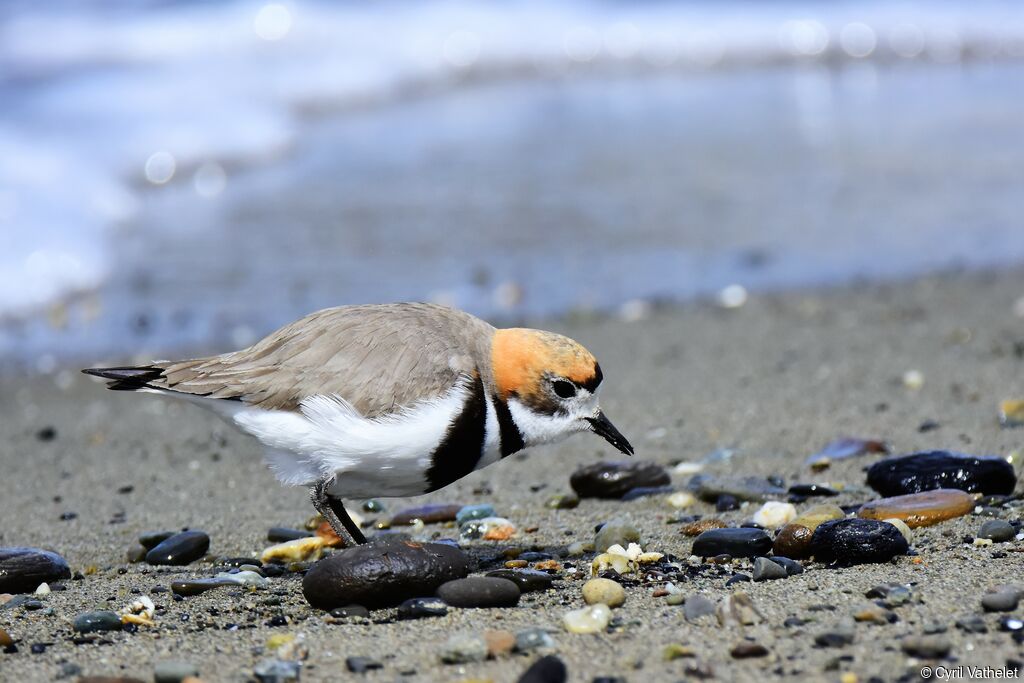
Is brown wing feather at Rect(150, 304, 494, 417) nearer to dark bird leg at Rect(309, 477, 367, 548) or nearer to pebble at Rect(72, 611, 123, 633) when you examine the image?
dark bird leg at Rect(309, 477, 367, 548)

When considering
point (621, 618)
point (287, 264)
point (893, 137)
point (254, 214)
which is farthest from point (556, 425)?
point (893, 137)

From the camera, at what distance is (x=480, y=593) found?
12.3 ft

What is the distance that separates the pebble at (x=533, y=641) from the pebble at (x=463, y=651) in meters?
0.10

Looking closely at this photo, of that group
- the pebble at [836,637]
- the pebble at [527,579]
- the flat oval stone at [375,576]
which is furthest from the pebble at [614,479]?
the pebble at [836,637]

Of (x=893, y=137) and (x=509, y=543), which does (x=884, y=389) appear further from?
(x=893, y=137)

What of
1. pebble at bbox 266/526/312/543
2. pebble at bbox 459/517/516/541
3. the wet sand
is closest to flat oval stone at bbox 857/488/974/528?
the wet sand

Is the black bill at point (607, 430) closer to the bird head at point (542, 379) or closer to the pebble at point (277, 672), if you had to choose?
the bird head at point (542, 379)

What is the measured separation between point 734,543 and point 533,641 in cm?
104

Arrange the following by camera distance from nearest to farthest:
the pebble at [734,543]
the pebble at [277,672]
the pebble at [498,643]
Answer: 1. the pebble at [277,672]
2. the pebble at [498,643]
3. the pebble at [734,543]

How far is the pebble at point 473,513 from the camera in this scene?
491 cm

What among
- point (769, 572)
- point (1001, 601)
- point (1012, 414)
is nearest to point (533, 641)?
point (769, 572)

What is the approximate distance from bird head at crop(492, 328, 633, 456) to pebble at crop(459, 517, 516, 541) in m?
0.51

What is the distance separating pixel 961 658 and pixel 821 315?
4.99 metres

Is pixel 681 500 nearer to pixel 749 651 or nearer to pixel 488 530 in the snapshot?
pixel 488 530
